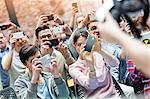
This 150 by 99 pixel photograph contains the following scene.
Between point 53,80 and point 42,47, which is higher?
point 42,47

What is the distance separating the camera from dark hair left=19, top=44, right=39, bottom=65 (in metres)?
1.81

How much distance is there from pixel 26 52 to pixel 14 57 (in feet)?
0.22

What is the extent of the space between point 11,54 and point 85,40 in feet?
1.32

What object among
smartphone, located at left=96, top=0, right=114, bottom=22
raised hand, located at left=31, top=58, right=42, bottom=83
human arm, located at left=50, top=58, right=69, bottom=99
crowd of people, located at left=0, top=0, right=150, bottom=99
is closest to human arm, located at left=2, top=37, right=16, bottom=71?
crowd of people, located at left=0, top=0, right=150, bottom=99

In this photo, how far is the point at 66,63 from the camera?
1.90m

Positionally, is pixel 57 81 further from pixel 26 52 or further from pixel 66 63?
pixel 26 52

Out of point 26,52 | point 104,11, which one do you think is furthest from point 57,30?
point 104,11

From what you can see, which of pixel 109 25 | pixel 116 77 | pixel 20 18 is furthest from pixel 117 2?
pixel 116 77

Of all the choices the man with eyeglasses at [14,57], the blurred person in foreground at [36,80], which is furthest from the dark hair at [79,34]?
the man with eyeglasses at [14,57]

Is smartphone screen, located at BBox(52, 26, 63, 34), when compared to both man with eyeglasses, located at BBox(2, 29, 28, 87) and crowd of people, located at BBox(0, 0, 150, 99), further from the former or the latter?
man with eyeglasses, located at BBox(2, 29, 28, 87)

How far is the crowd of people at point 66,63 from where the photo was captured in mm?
1818

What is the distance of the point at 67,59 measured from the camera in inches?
74.6

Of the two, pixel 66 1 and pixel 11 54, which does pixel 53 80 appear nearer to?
pixel 11 54

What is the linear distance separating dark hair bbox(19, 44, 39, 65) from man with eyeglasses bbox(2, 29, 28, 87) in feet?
0.06
